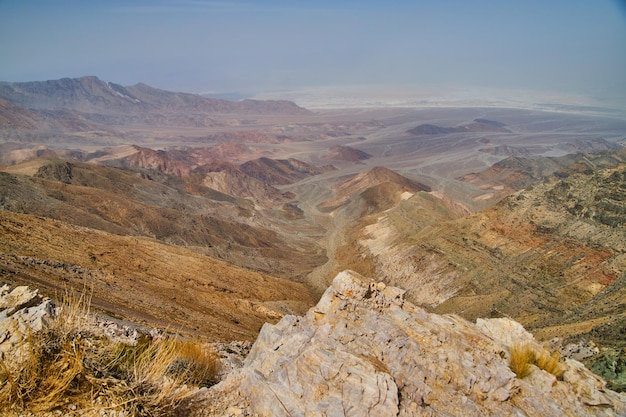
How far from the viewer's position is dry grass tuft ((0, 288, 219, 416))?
18.2 ft

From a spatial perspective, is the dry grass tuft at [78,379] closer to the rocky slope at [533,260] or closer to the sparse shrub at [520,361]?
the sparse shrub at [520,361]

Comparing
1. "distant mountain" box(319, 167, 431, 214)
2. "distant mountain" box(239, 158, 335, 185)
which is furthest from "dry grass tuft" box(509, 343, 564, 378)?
"distant mountain" box(239, 158, 335, 185)

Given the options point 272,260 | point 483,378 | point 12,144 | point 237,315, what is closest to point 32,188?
point 272,260

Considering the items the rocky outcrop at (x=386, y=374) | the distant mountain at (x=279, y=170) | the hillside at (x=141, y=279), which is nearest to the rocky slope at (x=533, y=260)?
the rocky outcrop at (x=386, y=374)

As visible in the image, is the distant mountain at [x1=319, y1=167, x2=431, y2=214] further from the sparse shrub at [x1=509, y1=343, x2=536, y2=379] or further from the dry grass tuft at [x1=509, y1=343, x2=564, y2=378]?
the sparse shrub at [x1=509, y1=343, x2=536, y2=379]

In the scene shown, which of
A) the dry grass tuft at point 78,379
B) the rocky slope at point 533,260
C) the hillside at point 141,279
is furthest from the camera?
the rocky slope at point 533,260

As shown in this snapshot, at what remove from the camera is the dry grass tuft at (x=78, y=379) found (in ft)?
18.2

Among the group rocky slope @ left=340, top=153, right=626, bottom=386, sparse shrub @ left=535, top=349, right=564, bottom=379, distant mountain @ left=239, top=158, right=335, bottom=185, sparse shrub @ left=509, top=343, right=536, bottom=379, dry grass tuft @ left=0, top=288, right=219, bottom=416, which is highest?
dry grass tuft @ left=0, top=288, right=219, bottom=416

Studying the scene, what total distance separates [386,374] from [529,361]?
14.1 feet

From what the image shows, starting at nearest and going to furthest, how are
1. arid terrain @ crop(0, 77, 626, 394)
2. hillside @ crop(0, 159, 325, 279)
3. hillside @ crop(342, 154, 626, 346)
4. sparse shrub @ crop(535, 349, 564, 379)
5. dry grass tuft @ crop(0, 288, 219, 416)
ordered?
dry grass tuft @ crop(0, 288, 219, 416) < sparse shrub @ crop(535, 349, 564, 379) < arid terrain @ crop(0, 77, 626, 394) < hillside @ crop(342, 154, 626, 346) < hillside @ crop(0, 159, 325, 279)

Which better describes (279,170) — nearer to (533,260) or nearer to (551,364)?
(533,260)

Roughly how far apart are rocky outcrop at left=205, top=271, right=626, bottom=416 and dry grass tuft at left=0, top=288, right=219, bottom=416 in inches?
49.9

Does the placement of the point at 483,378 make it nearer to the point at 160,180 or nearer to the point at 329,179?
the point at 160,180

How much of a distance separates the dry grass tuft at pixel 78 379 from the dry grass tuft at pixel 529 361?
23.3 ft
